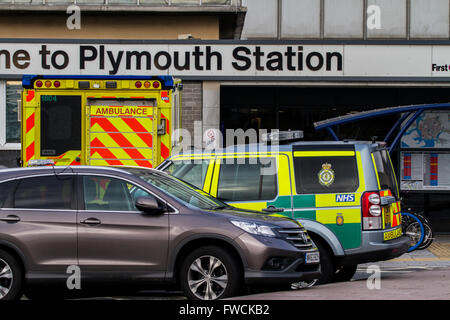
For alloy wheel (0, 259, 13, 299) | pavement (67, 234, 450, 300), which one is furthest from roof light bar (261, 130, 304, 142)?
alloy wheel (0, 259, 13, 299)

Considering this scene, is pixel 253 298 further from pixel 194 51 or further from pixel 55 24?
pixel 55 24

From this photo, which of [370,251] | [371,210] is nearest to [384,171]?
[371,210]

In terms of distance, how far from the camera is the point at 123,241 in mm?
8812

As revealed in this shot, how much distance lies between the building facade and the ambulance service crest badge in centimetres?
840

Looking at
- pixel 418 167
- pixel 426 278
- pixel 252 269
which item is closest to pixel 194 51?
pixel 418 167

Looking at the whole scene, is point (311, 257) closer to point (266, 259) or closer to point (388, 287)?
point (266, 259)

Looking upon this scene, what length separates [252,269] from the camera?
28.5 ft

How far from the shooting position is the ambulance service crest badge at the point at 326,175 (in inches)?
415

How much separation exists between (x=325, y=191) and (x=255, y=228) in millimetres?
1970

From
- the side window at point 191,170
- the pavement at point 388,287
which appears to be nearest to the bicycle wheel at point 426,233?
the pavement at point 388,287

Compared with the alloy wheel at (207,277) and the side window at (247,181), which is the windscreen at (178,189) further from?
the side window at (247,181)

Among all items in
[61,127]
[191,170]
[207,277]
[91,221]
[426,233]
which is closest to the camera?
[207,277]

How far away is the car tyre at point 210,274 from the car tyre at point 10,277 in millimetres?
1746

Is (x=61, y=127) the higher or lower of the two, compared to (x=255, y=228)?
higher
